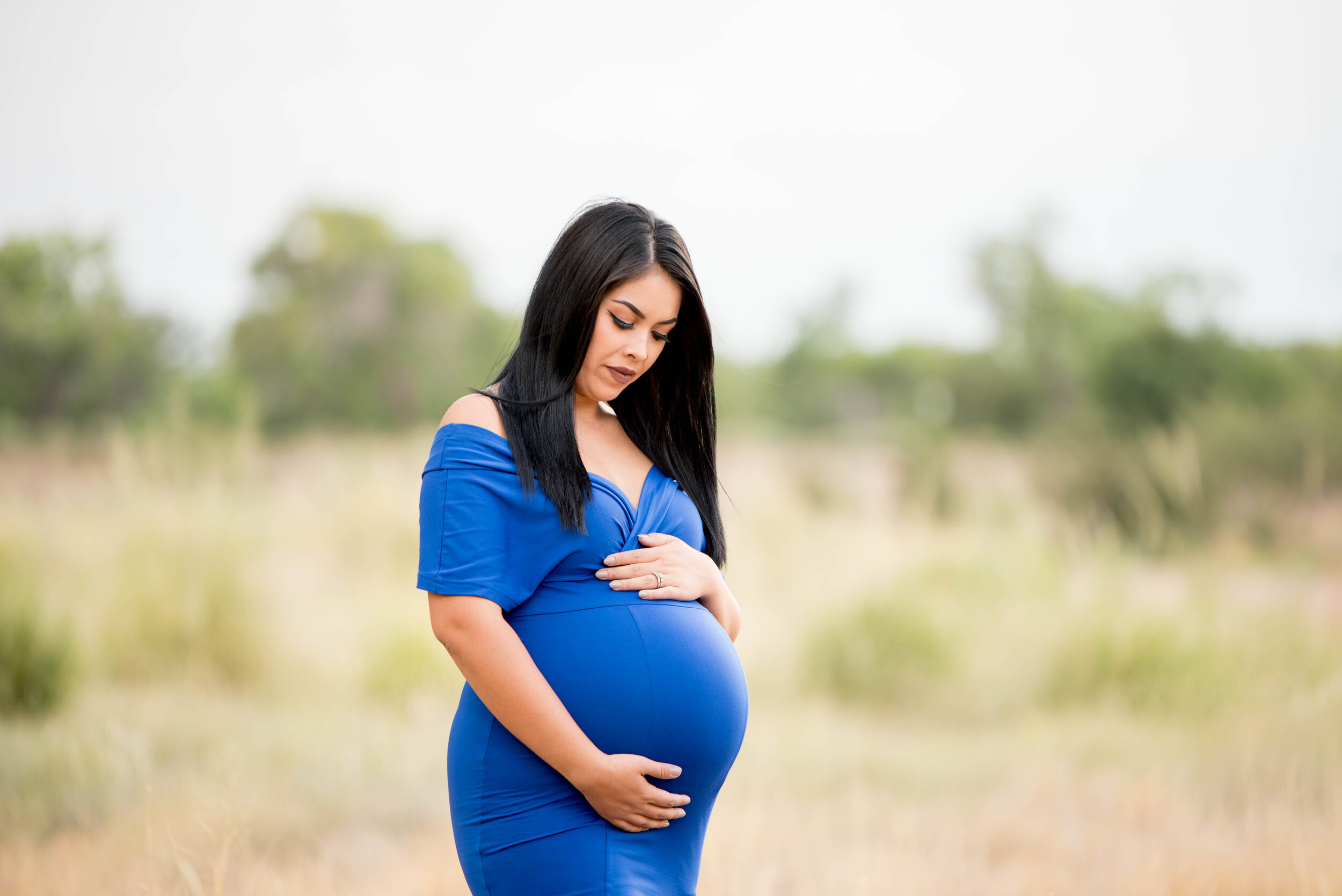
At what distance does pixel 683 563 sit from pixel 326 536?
24.7 feet

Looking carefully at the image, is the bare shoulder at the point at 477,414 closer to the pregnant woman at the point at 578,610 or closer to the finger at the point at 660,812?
the pregnant woman at the point at 578,610

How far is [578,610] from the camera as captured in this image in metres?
1.76

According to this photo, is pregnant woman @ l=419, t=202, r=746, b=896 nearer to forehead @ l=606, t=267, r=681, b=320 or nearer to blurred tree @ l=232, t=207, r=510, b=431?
forehead @ l=606, t=267, r=681, b=320

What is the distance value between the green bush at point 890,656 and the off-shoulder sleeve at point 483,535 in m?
4.30

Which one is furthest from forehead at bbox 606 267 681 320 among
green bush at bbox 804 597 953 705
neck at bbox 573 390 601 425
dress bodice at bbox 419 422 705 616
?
green bush at bbox 804 597 953 705

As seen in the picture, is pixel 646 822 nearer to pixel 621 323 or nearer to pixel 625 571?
A: pixel 625 571

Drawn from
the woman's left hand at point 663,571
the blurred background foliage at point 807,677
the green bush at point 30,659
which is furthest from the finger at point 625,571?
the green bush at point 30,659

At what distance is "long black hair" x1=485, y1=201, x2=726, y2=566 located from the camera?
173 cm

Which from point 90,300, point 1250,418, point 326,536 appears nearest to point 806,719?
point 326,536

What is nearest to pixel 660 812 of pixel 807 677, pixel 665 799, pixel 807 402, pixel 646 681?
pixel 665 799

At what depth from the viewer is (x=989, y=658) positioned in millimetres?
5855

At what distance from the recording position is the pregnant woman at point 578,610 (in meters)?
1.63

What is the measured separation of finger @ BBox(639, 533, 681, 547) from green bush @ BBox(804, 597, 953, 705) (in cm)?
406

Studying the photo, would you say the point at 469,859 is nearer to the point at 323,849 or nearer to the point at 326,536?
the point at 323,849
